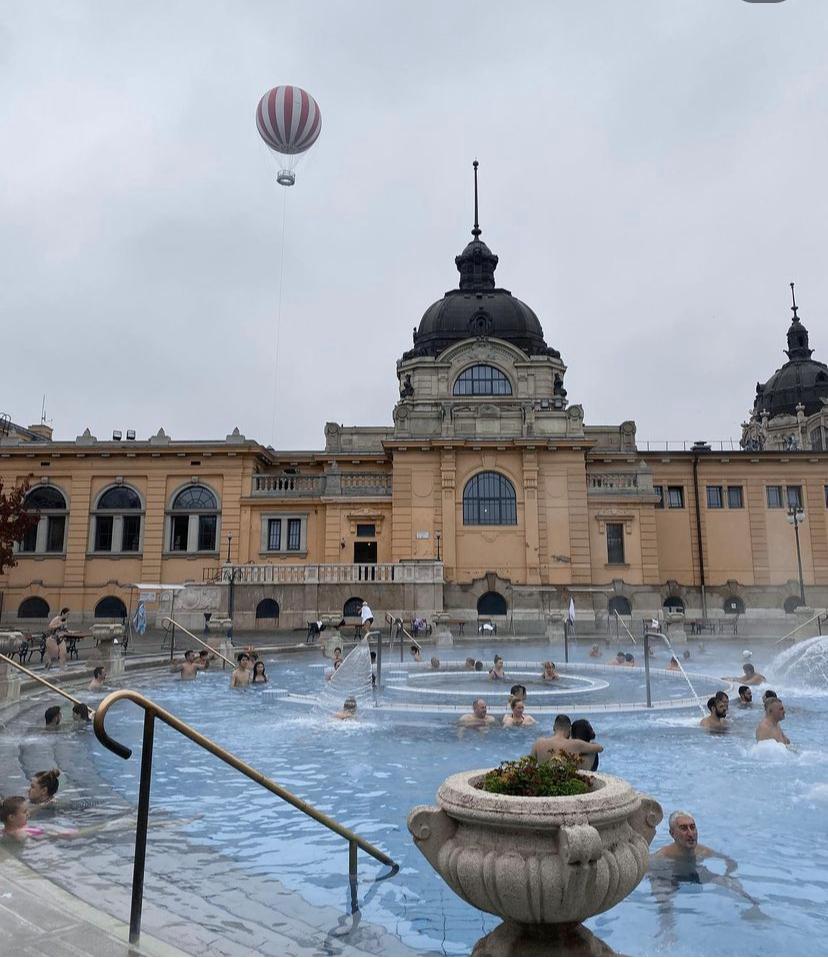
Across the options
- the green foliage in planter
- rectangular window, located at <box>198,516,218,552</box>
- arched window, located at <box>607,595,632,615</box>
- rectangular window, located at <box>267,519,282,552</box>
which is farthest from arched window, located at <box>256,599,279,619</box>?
the green foliage in planter

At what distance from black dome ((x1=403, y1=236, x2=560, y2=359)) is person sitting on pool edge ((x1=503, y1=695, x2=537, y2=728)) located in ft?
118

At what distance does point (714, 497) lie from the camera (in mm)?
43469

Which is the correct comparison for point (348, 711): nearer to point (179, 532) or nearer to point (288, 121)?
point (288, 121)

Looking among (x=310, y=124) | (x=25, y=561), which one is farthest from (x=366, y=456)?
(x=310, y=124)

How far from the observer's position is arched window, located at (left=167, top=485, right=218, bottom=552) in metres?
40.8

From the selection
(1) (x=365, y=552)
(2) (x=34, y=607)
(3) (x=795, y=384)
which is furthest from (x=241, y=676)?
(3) (x=795, y=384)

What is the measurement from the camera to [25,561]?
40.9 m

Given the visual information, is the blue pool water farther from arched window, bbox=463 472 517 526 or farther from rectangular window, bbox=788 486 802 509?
rectangular window, bbox=788 486 802 509

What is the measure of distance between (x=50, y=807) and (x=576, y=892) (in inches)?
230

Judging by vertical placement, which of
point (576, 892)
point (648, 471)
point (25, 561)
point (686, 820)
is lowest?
point (686, 820)

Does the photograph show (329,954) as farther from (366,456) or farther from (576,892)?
(366,456)

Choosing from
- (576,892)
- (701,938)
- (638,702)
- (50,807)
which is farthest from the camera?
(638,702)

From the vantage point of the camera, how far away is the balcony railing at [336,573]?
32.8 metres

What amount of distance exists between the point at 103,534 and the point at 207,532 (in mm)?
5945
